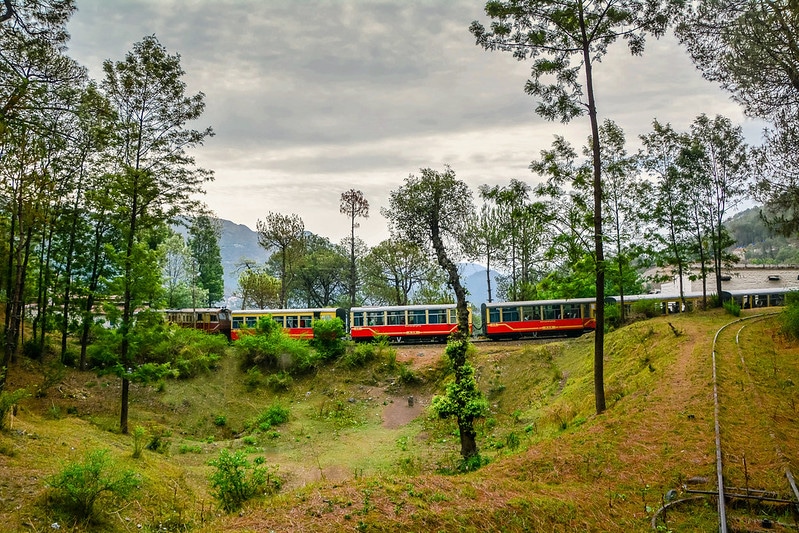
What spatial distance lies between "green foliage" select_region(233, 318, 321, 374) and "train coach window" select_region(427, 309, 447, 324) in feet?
25.6

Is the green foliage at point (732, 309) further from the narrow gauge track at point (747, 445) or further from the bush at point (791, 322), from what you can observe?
the narrow gauge track at point (747, 445)

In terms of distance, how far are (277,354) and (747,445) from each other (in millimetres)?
21684

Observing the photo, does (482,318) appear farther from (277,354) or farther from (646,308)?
(277,354)

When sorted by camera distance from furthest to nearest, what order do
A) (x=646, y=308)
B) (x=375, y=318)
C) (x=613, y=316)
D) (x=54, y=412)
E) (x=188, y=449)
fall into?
(x=375, y=318)
(x=646, y=308)
(x=613, y=316)
(x=188, y=449)
(x=54, y=412)

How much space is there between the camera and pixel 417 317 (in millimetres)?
29094

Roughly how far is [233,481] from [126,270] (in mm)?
10005

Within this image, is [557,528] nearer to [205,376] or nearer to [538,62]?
[538,62]

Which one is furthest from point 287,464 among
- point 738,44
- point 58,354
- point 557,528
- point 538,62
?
point 738,44

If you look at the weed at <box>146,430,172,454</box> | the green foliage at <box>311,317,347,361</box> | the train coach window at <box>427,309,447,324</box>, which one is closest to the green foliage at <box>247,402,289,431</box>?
the weed at <box>146,430,172,454</box>

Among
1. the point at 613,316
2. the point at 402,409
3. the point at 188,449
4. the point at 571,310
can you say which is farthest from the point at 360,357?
the point at 613,316

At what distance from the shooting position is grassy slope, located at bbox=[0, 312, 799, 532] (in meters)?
5.92

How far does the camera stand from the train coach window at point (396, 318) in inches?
1147

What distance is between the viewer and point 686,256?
26156mm

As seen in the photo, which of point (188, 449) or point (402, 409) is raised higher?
point (188, 449)
